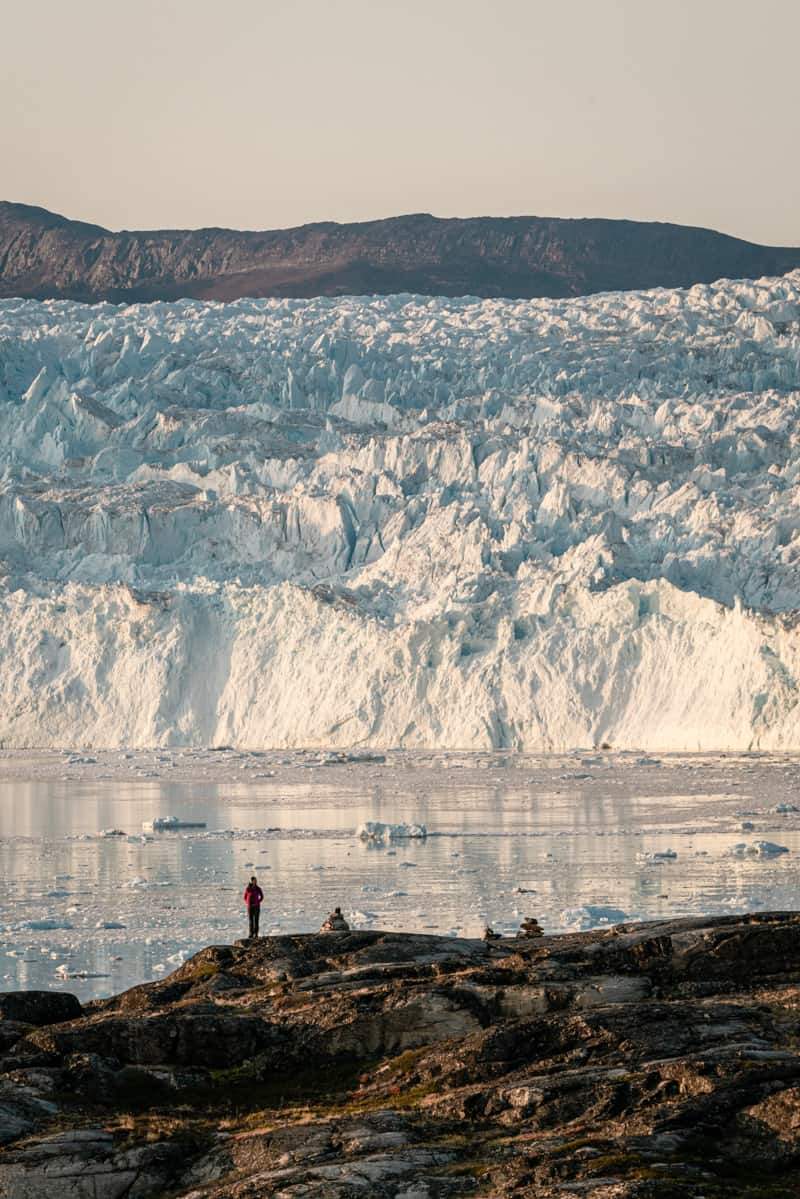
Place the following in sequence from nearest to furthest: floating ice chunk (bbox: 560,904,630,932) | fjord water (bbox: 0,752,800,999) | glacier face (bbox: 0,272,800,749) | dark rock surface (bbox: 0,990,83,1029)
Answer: dark rock surface (bbox: 0,990,83,1029)
floating ice chunk (bbox: 560,904,630,932)
fjord water (bbox: 0,752,800,999)
glacier face (bbox: 0,272,800,749)

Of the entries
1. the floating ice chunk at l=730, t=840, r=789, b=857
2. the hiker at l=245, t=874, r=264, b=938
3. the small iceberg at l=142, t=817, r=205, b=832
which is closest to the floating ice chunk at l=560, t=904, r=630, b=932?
the hiker at l=245, t=874, r=264, b=938

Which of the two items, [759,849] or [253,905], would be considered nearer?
[253,905]

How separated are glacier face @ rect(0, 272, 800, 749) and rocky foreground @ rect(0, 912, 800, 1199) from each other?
44.8 metres

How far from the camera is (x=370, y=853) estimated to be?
31.5 meters

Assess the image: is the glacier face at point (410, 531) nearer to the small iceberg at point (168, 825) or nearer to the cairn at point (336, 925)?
the small iceberg at point (168, 825)

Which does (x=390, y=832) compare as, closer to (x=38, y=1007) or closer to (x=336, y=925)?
(x=336, y=925)

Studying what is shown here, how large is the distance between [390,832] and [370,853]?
2.59m

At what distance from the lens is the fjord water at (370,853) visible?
22.3 metres

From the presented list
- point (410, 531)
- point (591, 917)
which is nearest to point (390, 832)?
point (591, 917)

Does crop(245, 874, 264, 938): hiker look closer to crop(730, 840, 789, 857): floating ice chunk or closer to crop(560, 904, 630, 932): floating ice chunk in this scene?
crop(560, 904, 630, 932): floating ice chunk

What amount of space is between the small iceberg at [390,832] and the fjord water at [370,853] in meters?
0.36

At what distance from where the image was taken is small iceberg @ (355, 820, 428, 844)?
33.9 m

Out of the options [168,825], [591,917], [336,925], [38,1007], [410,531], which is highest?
[410,531]

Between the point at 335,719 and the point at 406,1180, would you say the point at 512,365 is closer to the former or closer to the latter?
the point at 335,719
